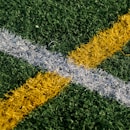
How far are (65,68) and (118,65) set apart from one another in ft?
1.28

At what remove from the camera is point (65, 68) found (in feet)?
10.7

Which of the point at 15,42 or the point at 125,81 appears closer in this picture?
the point at 125,81

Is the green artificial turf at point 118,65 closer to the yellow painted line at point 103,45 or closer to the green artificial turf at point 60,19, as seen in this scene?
the yellow painted line at point 103,45

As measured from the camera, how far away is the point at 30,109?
115 inches

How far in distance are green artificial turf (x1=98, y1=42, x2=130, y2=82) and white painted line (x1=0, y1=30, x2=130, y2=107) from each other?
0.04 metres

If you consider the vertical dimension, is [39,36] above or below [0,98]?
above

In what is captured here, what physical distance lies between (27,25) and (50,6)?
0.31m

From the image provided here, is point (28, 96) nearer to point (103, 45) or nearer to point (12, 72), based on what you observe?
point (12, 72)

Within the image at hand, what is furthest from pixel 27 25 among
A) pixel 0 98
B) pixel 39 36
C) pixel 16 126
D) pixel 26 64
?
pixel 16 126

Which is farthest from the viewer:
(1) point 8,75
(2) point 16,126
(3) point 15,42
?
(3) point 15,42

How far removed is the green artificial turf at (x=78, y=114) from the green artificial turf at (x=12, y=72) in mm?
270

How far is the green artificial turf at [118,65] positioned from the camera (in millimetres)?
3225

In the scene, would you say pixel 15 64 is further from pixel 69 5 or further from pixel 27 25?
pixel 69 5

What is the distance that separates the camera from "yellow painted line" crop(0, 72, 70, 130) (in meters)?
2.86
